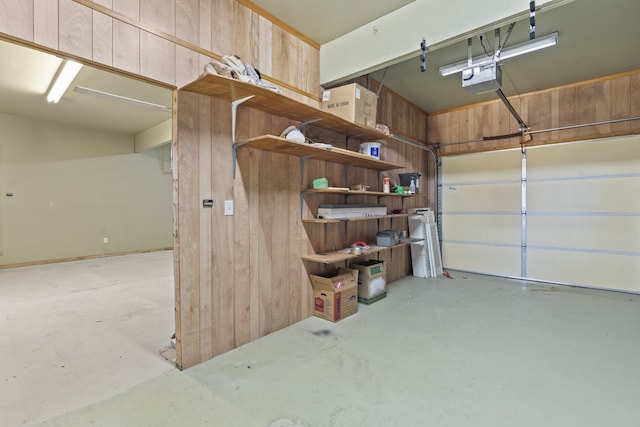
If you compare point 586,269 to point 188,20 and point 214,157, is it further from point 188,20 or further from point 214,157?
point 188,20

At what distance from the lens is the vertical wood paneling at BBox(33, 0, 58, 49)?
157cm

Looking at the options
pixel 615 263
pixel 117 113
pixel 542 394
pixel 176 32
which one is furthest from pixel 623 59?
pixel 117 113

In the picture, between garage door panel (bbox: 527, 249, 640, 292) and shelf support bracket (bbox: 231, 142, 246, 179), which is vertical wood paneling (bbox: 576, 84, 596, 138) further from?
shelf support bracket (bbox: 231, 142, 246, 179)

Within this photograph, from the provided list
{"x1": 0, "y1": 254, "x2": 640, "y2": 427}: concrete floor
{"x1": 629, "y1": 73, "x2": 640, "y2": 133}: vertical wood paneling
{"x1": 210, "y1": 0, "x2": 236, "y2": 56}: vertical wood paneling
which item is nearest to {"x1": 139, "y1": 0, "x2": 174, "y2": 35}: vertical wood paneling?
{"x1": 210, "y1": 0, "x2": 236, "y2": 56}: vertical wood paneling

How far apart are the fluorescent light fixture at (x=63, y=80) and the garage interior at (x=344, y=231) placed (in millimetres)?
146

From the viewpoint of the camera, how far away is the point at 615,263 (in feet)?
13.8

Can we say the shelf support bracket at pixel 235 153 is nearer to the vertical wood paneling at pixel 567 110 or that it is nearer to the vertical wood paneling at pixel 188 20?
the vertical wood paneling at pixel 188 20

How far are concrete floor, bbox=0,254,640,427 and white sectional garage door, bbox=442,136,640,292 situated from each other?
1320 millimetres

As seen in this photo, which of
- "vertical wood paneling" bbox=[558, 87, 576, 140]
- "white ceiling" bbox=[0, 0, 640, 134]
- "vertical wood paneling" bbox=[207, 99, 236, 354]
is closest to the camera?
"vertical wood paneling" bbox=[207, 99, 236, 354]

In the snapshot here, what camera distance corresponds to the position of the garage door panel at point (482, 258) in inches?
194

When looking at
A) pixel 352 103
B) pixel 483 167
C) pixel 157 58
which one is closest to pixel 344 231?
pixel 352 103

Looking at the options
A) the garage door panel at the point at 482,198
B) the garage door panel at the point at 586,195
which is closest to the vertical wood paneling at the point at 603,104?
the garage door panel at the point at 586,195

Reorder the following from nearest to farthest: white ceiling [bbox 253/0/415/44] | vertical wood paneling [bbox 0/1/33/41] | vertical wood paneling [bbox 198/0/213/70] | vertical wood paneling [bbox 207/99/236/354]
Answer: vertical wood paneling [bbox 0/1/33/41], vertical wood paneling [bbox 198/0/213/70], vertical wood paneling [bbox 207/99/236/354], white ceiling [bbox 253/0/415/44]

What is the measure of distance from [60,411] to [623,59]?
623 centimetres
